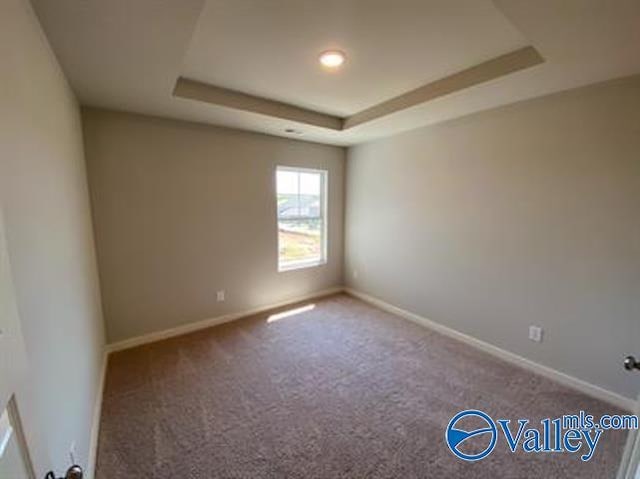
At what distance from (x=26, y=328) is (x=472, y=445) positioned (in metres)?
2.26

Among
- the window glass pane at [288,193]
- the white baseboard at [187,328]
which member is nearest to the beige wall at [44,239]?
the white baseboard at [187,328]

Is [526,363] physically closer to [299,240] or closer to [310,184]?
[299,240]

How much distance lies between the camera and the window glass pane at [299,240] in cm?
399

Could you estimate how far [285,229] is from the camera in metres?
3.98

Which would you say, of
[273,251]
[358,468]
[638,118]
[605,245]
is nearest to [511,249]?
[605,245]

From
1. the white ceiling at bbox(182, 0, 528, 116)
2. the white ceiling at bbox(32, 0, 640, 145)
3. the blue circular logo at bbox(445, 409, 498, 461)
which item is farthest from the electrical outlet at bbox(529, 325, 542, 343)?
the white ceiling at bbox(182, 0, 528, 116)

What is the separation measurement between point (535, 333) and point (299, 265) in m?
2.71

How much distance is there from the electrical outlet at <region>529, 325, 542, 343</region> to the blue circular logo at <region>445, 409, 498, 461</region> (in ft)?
3.07

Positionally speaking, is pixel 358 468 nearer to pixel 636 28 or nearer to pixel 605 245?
pixel 605 245

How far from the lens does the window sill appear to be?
400cm

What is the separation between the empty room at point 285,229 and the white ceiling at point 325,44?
0.02 m

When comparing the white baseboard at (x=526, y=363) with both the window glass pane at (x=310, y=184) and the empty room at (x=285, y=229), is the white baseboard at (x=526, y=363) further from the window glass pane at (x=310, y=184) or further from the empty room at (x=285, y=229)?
the window glass pane at (x=310, y=184)

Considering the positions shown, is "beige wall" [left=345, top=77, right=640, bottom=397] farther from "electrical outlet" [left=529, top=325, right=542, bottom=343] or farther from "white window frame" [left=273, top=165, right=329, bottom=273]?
"white window frame" [left=273, top=165, right=329, bottom=273]

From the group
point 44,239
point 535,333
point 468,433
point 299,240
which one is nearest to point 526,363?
point 535,333
